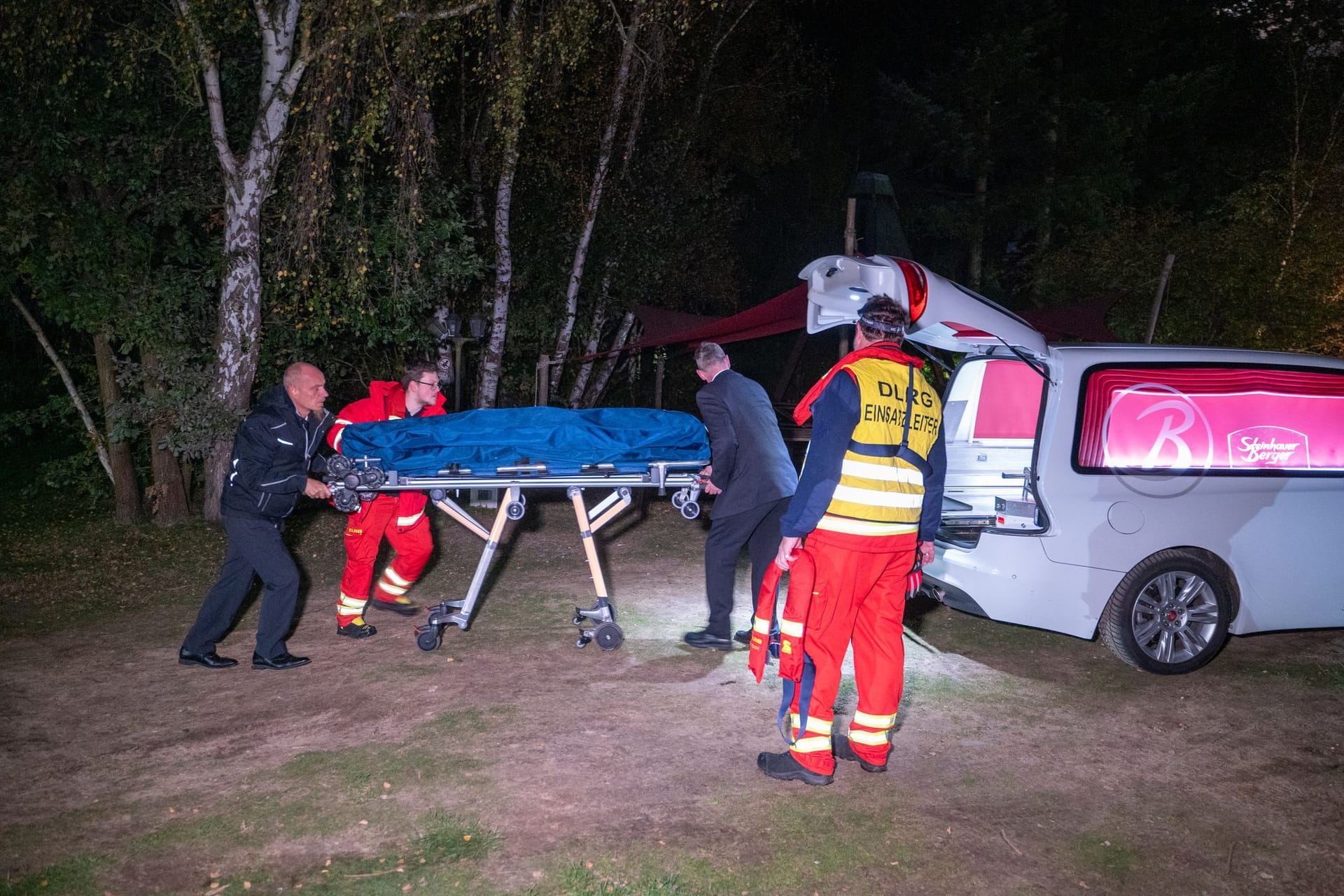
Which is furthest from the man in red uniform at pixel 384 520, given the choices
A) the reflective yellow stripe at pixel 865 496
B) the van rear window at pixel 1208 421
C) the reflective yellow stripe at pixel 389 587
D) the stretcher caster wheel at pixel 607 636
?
the van rear window at pixel 1208 421

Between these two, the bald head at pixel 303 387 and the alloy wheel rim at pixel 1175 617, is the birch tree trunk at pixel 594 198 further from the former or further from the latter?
the alloy wheel rim at pixel 1175 617

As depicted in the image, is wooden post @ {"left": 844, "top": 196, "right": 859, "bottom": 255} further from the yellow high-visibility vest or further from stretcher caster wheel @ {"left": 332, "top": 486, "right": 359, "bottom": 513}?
the yellow high-visibility vest

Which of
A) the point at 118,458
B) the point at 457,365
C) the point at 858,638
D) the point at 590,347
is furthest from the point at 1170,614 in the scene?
the point at 590,347

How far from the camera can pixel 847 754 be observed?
4730mm

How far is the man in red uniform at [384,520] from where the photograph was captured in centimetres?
643

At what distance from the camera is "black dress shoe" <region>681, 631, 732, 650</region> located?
250 inches

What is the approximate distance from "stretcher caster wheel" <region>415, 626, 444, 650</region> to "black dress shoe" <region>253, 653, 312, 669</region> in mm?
659

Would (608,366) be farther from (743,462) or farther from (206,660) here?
(206,660)

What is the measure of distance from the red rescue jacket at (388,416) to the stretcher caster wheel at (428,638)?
0.80 meters

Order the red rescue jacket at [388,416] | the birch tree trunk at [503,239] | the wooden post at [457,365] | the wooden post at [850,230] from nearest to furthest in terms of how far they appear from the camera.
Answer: the red rescue jacket at [388,416], the birch tree trunk at [503,239], the wooden post at [850,230], the wooden post at [457,365]

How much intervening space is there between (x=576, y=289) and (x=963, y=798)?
11.1 m

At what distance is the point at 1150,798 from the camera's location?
4406 millimetres

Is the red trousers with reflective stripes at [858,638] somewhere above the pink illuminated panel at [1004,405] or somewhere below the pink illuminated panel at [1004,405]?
below

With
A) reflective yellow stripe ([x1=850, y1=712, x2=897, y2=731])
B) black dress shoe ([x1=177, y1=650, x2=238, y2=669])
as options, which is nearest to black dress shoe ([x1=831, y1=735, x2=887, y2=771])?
reflective yellow stripe ([x1=850, y1=712, x2=897, y2=731])
